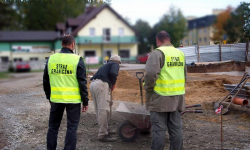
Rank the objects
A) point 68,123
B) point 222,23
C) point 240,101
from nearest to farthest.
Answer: point 68,123 < point 240,101 < point 222,23

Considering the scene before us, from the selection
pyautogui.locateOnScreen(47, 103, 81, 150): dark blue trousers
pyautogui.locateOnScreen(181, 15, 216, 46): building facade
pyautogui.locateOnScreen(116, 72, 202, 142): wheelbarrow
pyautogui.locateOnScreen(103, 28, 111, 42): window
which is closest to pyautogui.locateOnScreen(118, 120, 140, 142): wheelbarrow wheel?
pyautogui.locateOnScreen(116, 72, 202, 142): wheelbarrow

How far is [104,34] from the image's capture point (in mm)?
37156

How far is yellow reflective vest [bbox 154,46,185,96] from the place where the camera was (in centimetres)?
437

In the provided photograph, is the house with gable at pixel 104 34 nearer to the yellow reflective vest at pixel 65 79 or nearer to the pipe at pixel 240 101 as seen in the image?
the pipe at pixel 240 101

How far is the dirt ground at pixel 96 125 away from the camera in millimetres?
5434

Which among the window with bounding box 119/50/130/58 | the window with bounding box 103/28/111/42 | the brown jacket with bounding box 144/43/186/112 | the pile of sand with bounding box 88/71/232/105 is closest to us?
the brown jacket with bounding box 144/43/186/112

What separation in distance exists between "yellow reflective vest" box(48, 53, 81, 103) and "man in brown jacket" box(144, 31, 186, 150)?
1.05 meters

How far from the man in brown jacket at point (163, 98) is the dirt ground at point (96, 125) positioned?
105 cm

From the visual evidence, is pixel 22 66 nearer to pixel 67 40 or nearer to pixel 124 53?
pixel 124 53

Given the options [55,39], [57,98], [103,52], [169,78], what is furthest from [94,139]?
[103,52]

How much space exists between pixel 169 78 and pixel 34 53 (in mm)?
26855

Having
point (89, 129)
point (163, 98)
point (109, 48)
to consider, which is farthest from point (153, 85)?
point (109, 48)

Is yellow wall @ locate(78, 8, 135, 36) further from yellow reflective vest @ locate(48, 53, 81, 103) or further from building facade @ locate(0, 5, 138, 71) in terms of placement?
yellow reflective vest @ locate(48, 53, 81, 103)

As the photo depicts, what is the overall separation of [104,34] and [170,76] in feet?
109
